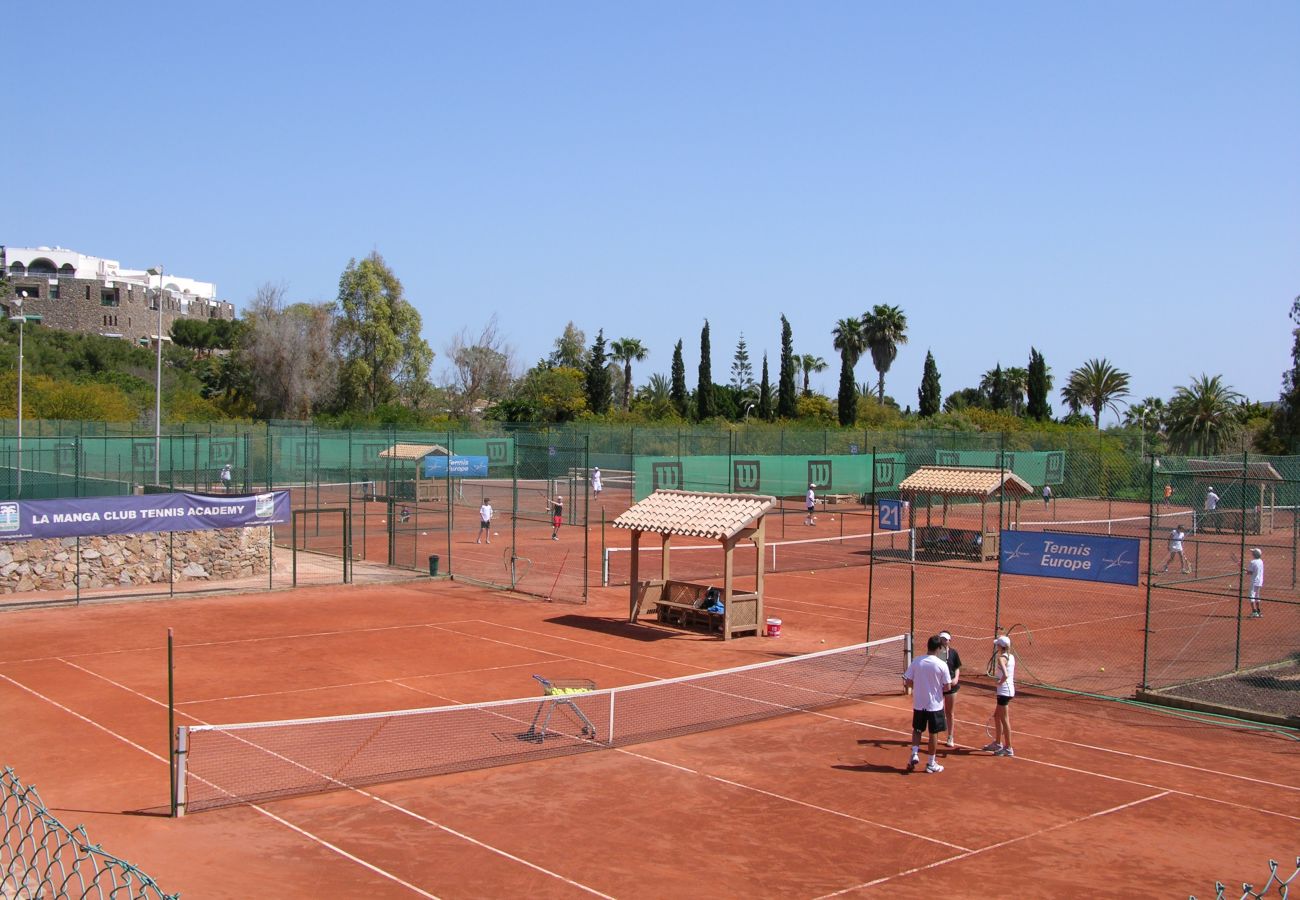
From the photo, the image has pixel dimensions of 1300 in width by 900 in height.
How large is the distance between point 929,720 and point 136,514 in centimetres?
2108

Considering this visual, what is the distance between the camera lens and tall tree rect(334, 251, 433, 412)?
88750 mm

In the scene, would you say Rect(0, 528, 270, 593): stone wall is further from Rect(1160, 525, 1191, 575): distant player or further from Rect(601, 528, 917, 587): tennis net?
Rect(1160, 525, 1191, 575): distant player

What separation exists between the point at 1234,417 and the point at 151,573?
205 feet

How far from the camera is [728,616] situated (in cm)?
2436

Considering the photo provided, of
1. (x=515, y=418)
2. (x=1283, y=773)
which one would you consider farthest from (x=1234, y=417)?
(x=1283, y=773)

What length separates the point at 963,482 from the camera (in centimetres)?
4059

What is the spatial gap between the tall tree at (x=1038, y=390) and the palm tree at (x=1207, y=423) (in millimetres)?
22350

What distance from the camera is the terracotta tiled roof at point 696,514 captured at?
24.3m

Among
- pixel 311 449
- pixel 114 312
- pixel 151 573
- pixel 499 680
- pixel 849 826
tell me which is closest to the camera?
pixel 849 826

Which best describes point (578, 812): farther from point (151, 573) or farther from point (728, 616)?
point (151, 573)

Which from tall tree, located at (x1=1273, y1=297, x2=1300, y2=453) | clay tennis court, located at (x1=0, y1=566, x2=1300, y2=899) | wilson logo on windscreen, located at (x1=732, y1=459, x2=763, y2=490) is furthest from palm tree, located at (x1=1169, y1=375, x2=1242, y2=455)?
clay tennis court, located at (x1=0, y1=566, x2=1300, y2=899)

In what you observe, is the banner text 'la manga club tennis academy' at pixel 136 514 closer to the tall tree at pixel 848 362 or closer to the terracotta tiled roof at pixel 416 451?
the terracotta tiled roof at pixel 416 451

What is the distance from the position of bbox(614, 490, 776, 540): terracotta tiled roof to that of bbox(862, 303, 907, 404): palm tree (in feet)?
256

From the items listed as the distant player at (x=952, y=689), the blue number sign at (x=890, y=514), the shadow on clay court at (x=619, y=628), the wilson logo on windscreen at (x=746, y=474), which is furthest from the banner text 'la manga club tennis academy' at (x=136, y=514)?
the wilson logo on windscreen at (x=746, y=474)
